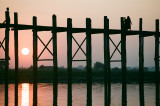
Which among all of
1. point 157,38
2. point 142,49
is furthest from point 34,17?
point 157,38

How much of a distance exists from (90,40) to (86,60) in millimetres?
1035

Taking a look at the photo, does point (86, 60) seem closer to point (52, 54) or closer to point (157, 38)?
point (52, 54)

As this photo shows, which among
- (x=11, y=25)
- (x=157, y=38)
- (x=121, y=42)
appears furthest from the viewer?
(x=157, y=38)

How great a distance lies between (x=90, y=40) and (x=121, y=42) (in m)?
2.03

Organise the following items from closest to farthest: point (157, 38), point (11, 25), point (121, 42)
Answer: point (11, 25) < point (121, 42) < point (157, 38)

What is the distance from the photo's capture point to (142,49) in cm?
1867

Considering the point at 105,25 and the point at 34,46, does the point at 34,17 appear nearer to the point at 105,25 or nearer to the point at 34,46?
the point at 34,46

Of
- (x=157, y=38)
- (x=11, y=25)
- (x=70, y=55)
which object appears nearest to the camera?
(x=11, y=25)

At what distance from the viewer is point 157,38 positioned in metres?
19.5

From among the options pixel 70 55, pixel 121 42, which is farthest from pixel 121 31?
pixel 70 55

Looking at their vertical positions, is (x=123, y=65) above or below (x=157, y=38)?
below

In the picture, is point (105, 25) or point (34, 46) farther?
point (105, 25)

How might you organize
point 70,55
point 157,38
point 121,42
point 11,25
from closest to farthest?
1. point 11,25
2. point 70,55
3. point 121,42
4. point 157,38

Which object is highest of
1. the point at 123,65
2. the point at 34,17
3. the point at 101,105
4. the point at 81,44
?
the point at 34,17
